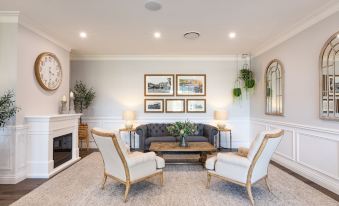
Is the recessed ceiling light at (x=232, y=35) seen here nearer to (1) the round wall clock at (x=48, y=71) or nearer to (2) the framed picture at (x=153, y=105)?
(2) the framed picture at (x=153, y=105)

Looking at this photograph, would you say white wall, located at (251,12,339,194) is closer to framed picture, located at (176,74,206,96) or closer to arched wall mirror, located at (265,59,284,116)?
arched wall mirror, located at (265,59,284,116)

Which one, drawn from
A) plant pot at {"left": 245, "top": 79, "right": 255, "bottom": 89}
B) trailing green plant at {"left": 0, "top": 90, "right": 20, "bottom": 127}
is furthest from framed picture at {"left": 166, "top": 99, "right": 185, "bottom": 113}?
trailing green plant at {"left": 0, "top": 90, "right": 20, "bottom": 127}

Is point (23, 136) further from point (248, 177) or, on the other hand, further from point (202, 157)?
point (248, 177)

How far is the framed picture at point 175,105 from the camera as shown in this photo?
632 centimetres

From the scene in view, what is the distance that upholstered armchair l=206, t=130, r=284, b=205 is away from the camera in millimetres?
2787

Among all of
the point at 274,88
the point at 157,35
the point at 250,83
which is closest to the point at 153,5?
the point at 157,35

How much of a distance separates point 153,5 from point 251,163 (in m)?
2.78

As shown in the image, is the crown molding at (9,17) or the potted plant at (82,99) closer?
the crown molding at (9,17)

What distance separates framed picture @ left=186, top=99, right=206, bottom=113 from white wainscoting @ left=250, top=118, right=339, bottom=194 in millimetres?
2195

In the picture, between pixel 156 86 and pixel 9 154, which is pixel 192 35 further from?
pixel 9 154

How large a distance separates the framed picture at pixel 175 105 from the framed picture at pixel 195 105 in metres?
0.16

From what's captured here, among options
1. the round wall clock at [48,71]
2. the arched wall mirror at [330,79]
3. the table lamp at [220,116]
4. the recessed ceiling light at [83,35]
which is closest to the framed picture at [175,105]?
the table lamp at [220,116]

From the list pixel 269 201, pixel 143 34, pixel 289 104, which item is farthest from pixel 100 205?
pixel 289 104

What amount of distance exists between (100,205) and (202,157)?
2480 millimetres
